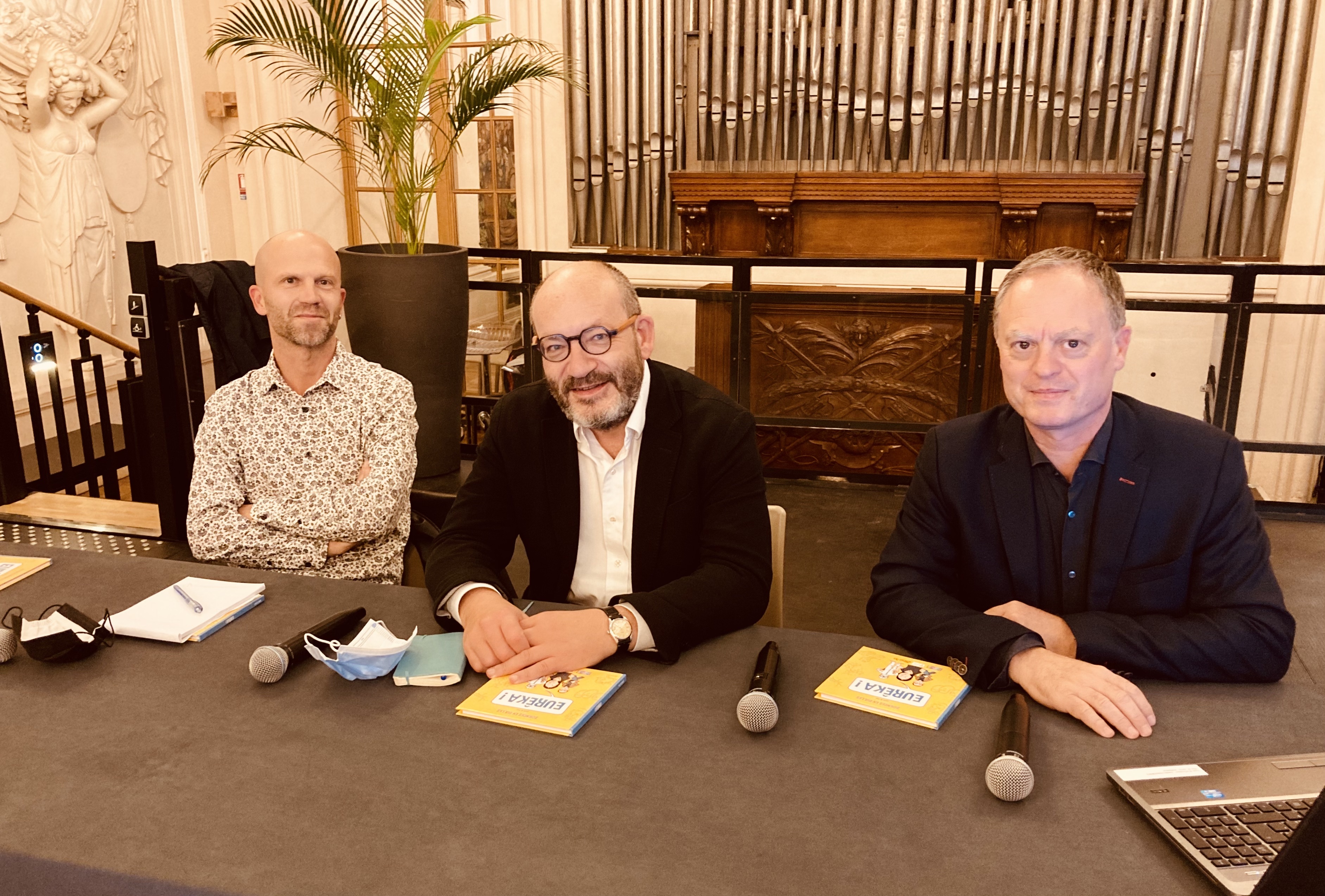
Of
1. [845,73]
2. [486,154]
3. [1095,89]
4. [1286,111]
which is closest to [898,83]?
[845,73]

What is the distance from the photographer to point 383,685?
1.34 metres

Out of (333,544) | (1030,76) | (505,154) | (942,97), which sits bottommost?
(333,544)

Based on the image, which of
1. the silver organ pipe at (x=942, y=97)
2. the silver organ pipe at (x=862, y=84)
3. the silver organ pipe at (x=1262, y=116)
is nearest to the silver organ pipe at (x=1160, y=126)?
the silver organ pipe at (x=942, y=97)

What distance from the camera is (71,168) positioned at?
508 centimetres

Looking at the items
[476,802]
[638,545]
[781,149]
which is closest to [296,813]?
[476,802]

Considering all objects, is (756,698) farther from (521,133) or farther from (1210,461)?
(521,133)

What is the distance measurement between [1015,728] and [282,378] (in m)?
1.86

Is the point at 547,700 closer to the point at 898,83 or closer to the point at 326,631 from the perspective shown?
the point at 326,631

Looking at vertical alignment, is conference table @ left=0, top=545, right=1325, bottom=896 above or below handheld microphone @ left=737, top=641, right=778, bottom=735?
below

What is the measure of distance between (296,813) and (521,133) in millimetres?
5616

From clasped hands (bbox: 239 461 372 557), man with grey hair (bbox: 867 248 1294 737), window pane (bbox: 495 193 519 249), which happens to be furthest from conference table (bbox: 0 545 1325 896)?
window pane (bbox: 495 193 519 249)

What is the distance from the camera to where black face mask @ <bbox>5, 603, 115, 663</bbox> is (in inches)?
54.5

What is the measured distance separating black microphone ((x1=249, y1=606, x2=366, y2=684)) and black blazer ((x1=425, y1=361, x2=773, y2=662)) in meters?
0.23

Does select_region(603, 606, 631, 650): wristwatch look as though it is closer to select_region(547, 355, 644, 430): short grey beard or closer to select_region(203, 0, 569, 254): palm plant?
select_region(547, 355, 644, 430): short grey beard
